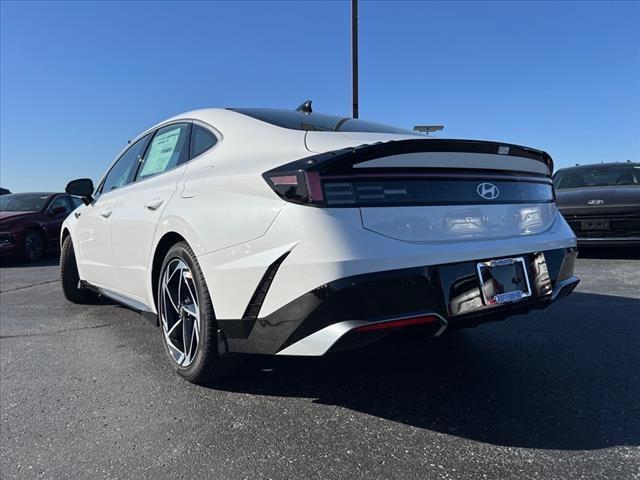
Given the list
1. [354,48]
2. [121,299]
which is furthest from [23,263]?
[354,48]

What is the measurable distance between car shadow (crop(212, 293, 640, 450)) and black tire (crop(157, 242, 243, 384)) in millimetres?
158

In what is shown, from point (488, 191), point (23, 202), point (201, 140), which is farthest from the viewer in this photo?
point (23, 202)

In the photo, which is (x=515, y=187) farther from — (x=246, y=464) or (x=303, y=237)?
(x=246, y=464)

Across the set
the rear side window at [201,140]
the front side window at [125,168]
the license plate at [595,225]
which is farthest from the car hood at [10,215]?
the license plate at [595,225]

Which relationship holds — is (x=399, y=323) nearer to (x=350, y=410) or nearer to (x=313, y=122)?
(x=350, y=410)

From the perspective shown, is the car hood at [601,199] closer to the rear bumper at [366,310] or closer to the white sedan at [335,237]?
the white sedan at [335,237]

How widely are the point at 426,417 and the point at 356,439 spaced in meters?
0.37

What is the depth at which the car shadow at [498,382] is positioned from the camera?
219 centimetres

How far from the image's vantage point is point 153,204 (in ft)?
10.0

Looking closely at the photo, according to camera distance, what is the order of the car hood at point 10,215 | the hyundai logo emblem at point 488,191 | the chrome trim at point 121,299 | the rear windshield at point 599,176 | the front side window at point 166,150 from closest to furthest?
1. the hyundai logo emblem at point 488,191
2. the front side window at point 166,150
3. the chrome trim at point 121,299
4. the rear windshield at point 599,176
5. the car hood at point 10,215

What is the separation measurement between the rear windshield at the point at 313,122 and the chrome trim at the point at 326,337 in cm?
107

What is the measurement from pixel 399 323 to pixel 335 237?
42 centimetres

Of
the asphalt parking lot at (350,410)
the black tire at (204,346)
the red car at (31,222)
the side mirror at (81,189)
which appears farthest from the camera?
the red car at (31,222)

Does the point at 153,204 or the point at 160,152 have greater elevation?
the point at 160,152
